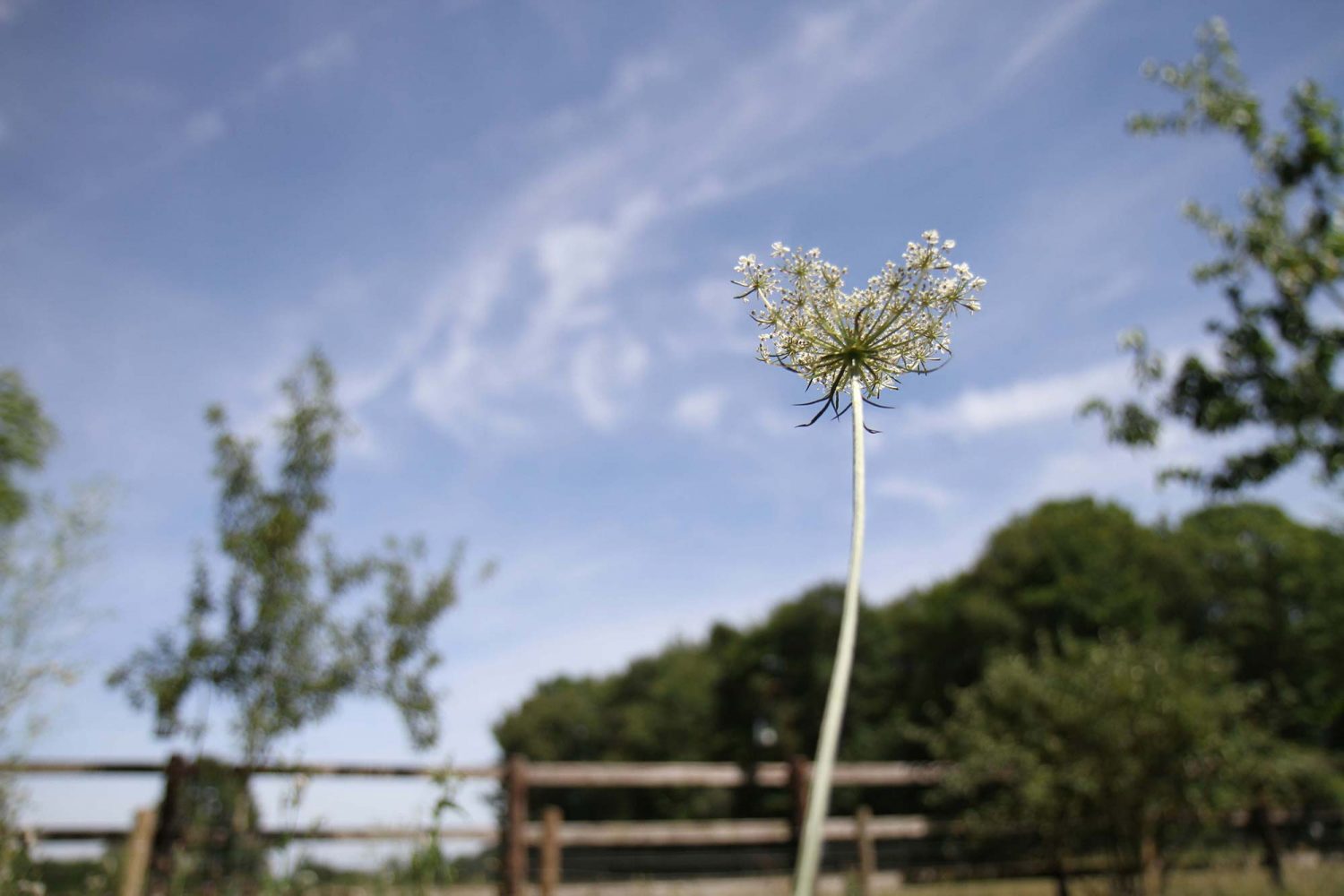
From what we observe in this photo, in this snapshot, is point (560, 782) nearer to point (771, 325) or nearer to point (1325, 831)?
point (771, 325)

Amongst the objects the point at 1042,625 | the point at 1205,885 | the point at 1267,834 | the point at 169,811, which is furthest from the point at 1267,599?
the point at 169,811

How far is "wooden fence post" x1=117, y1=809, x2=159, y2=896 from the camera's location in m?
4.77

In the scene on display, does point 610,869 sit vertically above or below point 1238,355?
below

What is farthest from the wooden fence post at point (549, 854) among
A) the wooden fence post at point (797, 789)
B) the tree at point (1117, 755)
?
the tree at point (1117, 755)

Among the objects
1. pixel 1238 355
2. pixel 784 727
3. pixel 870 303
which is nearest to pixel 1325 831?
pixel 1238 355

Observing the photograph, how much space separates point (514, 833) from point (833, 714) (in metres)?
9.11

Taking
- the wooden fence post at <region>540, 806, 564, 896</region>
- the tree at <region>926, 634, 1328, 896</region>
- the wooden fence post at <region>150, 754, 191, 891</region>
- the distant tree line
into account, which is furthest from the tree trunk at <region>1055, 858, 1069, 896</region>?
the wooden fence post at <region>150, 754, 191, 891</region>

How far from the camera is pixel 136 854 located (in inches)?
189

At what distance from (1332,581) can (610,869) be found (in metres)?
26.4

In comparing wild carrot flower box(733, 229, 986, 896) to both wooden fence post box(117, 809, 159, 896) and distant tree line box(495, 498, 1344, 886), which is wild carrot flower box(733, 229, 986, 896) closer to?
wooden fence post box(117, 809, 159, 896)

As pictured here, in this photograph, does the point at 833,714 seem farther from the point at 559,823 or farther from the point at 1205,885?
the point at 1205,885

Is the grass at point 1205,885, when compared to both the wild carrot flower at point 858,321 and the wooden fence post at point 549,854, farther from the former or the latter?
the wild carrot flower at point 858,321

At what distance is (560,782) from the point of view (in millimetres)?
9820

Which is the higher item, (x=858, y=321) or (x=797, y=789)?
(x=858, y=321)
